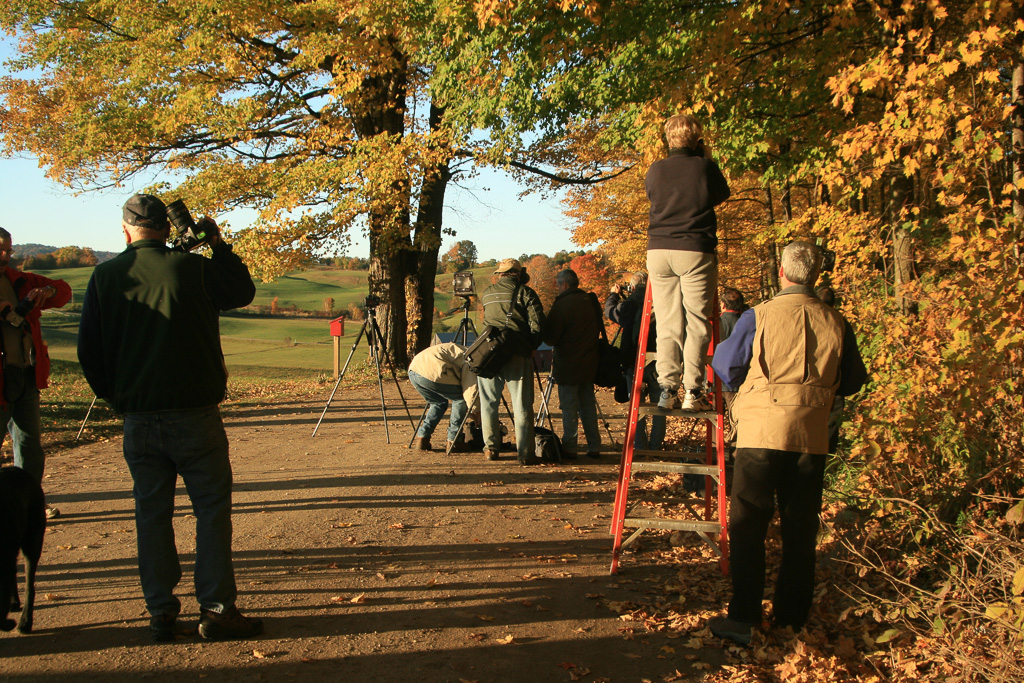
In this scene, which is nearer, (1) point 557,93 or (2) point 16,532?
(2) point 16,532

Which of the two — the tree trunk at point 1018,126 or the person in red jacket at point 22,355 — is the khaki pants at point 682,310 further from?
the person in red jacket at point 22,355

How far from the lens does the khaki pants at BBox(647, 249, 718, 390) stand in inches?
187

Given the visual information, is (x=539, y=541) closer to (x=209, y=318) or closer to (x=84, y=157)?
(x=209, y=318)

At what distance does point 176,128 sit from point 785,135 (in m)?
12.9

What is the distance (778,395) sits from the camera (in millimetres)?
3861

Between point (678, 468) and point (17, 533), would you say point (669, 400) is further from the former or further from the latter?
point (17, 533)

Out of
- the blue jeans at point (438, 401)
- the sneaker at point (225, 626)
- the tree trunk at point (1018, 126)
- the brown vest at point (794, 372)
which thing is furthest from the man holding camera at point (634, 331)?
the sneaker at point (225, 626)

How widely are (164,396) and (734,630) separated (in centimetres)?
303

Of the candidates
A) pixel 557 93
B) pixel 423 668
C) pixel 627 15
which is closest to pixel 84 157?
pixel 557 93

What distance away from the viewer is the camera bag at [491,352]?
7624mm

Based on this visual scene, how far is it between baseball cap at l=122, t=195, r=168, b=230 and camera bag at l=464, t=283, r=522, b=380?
160 inches

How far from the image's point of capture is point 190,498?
383 cm

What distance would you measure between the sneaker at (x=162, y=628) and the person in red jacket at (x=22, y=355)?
1.89 meters

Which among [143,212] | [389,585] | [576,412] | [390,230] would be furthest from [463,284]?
[390,230]
